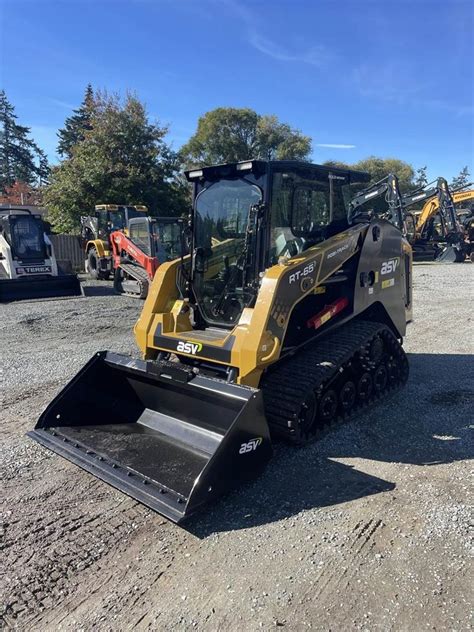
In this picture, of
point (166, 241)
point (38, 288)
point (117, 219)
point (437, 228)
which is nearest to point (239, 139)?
point (437, 228)

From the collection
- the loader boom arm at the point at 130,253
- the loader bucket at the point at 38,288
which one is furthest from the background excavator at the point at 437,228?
the loader bucket at the point at 38,288

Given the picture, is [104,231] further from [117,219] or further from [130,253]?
[130,253]

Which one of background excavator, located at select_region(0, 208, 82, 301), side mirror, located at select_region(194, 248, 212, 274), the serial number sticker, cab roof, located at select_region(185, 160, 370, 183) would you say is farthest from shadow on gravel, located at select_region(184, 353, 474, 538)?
the serial number sticker

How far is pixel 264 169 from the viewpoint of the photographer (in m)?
4.23

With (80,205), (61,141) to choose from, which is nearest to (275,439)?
(80,205)

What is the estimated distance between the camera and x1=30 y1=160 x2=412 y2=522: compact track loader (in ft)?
11.4

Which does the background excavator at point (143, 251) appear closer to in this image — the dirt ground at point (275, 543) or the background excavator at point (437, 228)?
the background excavator at point (437, 228)

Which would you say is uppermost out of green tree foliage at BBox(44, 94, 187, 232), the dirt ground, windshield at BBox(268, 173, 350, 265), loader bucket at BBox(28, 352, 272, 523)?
green tree foliage at BBox(44, 94, 187, 232)

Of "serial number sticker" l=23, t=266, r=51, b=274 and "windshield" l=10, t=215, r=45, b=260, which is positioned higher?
"windshield" l=10, t=215, r=45, b=260

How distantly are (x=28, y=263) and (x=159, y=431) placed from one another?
11.7m

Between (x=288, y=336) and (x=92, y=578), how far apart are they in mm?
2516

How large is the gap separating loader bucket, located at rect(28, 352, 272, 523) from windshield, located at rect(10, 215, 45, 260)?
11.3m

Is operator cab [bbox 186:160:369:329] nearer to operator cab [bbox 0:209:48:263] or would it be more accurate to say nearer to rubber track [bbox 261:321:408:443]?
rubber track [bbox 261:321:408:443]

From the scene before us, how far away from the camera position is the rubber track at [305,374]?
3.85 meters
